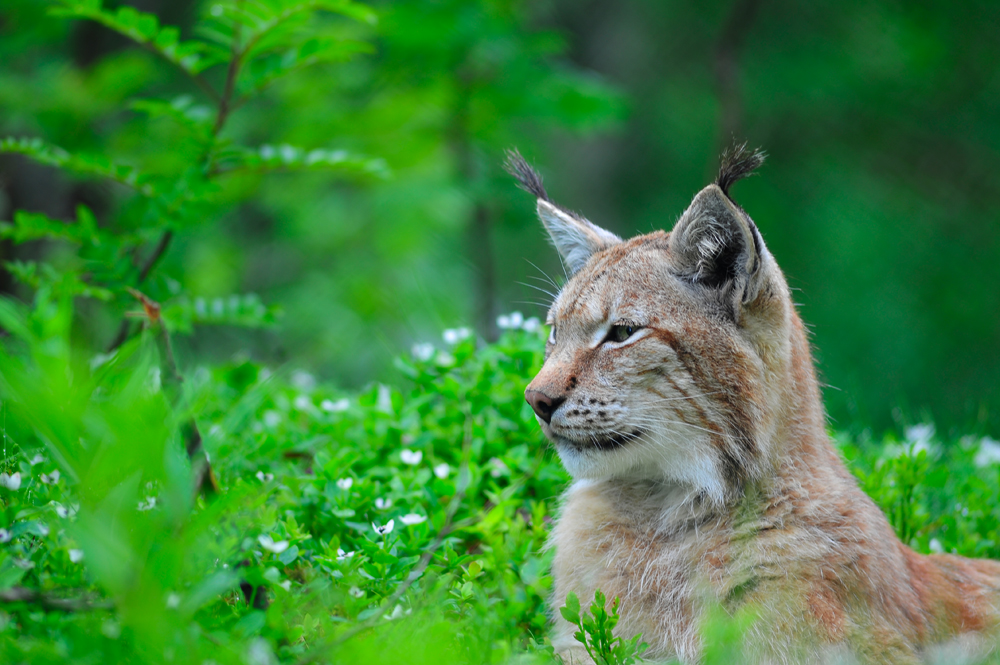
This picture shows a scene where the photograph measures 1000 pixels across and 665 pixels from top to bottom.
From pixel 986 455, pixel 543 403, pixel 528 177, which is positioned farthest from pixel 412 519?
pixel 986 455

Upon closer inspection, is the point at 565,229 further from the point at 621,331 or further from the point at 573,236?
the point at 621,331

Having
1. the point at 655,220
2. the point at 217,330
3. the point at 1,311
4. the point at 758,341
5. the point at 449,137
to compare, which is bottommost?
the point at 217,330

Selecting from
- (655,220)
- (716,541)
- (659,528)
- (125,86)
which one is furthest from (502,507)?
(655,220)

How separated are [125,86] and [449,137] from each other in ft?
10.2

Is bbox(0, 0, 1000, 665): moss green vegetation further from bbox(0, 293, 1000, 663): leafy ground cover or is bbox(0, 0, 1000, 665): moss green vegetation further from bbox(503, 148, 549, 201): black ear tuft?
bbox(503, 148, 549, 201): black ear tuft

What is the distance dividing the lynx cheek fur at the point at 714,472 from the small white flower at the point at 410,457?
0.84 m

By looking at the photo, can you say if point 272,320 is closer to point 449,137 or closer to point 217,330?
point 449,137

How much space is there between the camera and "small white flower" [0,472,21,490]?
2549 mm

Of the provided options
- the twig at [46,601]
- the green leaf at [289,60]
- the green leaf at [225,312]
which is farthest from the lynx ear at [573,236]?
the twig at [46,601]

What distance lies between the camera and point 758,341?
2.96 meters

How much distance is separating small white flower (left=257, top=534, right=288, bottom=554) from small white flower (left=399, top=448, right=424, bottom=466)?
906 millimetres

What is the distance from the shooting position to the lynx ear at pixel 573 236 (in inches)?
151

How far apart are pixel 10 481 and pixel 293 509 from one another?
113 centimetres

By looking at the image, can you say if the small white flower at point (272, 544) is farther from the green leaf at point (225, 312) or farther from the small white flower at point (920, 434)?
the small white flower at point (920, 434)
